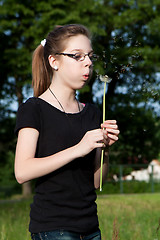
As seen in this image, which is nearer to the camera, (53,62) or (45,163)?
(45,163)

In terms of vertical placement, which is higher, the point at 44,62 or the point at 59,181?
the point at 44,62

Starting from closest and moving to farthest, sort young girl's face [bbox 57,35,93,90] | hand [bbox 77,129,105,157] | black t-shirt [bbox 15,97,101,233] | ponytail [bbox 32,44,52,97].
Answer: hand [bbox 77,129,105,157], black t-shirt [bbox 15,97,101,233], young girl's face [bbox 57,35,93,90], ponytail [bbox 32,44,52,97]

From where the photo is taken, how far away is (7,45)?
56.2 feet

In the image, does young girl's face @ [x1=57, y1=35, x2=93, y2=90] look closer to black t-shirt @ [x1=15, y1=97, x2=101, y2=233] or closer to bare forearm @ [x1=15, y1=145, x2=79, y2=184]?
black t-shirt @ [x1=15, y1=97, x2=101, y2=233]

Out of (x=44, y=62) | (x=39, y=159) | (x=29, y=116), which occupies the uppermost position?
(x=44, y=62)

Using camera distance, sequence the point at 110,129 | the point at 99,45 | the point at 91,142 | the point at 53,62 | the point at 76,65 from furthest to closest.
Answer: the point at 99,45
the point at 53,62
the point at 76,65
the point at 110,129
the point at 91,142

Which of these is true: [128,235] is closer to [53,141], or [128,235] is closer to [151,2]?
[53,141]

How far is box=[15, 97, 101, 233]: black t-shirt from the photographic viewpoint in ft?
7.02

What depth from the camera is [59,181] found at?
2.19 metres

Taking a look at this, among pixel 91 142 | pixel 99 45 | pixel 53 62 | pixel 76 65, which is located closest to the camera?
pixel 91 142

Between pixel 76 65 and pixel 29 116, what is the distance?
16.8 inches

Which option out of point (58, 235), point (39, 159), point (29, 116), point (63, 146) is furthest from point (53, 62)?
point (58, 235)

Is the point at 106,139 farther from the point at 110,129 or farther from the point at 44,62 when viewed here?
the point at 44,62

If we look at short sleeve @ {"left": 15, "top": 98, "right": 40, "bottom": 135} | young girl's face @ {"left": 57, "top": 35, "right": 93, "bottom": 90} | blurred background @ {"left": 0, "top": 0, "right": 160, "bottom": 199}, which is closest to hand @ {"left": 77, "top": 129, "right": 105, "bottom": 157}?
short sleeve @ {"left": 15, "top": 98, "right": 40, "bottom": 135}
